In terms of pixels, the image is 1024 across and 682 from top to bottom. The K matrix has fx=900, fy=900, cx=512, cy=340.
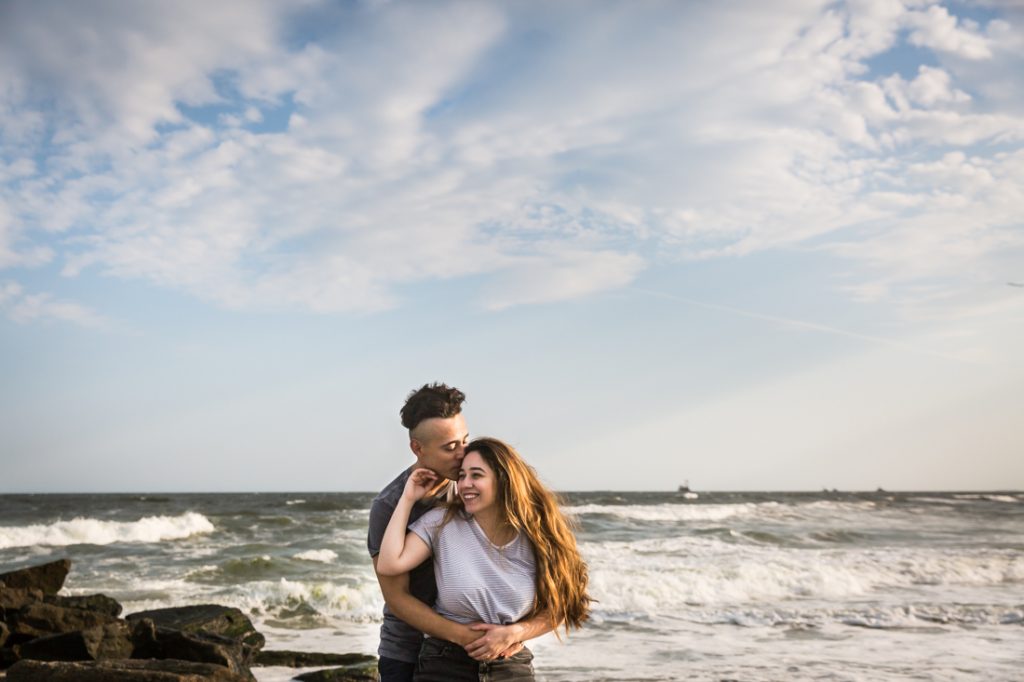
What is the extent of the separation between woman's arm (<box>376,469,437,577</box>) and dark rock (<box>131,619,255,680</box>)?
4966 millimetres

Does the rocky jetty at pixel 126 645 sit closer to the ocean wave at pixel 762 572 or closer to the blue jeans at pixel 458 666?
the blue jeans at pixel 458 666

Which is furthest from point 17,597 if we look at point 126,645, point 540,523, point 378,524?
point 540,523

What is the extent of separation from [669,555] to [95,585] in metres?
11.7

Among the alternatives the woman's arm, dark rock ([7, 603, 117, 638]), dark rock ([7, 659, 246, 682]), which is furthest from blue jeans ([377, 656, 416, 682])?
dark rock ([7, 603, 117, 638])

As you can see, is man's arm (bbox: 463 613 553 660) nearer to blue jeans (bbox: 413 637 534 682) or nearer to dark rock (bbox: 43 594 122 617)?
blue jeans (bbox: 413 637 534 682)

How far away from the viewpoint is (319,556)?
62.5 feet

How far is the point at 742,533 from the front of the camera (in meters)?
25.9

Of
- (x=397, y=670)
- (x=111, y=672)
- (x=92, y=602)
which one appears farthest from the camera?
(x=92, y=602)

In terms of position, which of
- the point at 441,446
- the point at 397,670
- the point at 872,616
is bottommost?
the point at 872,616

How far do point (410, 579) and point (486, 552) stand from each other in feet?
1.14

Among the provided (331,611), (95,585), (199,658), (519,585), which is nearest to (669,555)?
(331,611)

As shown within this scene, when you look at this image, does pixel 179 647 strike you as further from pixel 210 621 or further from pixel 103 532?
pixel 103 532

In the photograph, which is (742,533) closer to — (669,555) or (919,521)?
(669,555)

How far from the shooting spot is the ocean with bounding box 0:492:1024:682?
382 inches
